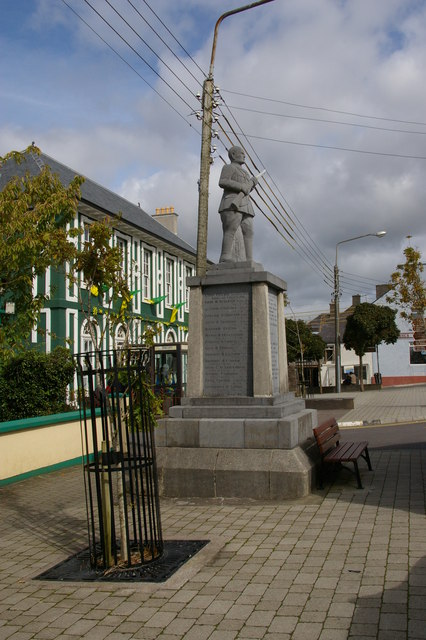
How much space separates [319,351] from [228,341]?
131 feet

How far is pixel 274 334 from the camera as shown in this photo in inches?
378

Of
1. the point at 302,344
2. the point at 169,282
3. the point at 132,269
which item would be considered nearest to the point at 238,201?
the point at 132,269

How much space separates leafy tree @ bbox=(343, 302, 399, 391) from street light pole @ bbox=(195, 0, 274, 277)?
3396 cm

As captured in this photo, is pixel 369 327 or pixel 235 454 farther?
pixel 369 327

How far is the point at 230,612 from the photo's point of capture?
178 inches

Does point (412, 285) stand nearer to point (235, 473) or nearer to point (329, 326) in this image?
point (235, 473)

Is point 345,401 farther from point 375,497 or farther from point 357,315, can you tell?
point 357,315

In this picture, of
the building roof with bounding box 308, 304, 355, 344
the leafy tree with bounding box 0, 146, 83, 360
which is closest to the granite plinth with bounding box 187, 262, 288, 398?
the leafy tree with bounding box 0, 146, 83, 360

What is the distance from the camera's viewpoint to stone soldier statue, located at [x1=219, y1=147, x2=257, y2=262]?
989 centimetres

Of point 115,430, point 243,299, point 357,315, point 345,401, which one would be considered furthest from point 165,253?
point 115,430

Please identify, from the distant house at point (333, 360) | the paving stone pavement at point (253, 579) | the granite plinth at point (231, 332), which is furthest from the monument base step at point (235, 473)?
the distant house at point (333, 360)

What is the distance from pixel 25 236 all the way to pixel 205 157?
4.63m

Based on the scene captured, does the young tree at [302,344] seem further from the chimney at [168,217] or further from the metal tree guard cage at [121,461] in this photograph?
the metal tree guard cage at [121,461]

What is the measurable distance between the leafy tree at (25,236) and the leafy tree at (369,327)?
3660cm
